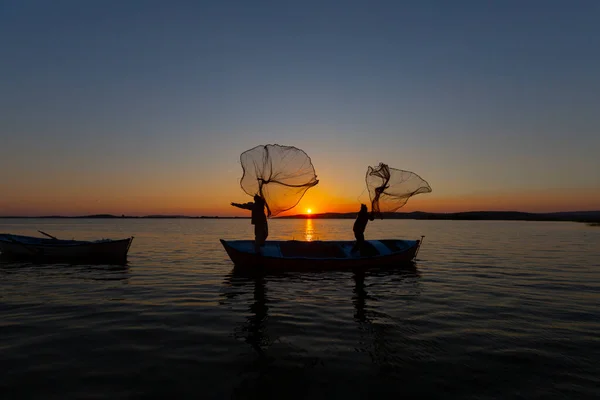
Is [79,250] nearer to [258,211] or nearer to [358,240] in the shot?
[258,211]

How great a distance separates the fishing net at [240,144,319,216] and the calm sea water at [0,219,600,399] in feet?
13.7

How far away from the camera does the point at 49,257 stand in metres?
25.3

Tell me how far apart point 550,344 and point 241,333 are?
23.6 feet

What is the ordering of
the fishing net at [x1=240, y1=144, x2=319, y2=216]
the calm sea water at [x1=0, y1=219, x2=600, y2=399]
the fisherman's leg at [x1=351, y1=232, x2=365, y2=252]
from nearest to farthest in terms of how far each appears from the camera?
the calm sea water at [x1=0, y1=219, x2=600, y2=399] → the fishing net at [x1=240, y1=144, x2=319, y2=216] → the fisherman's leg at [x1=351, y1=232, x2=365, y2=252]

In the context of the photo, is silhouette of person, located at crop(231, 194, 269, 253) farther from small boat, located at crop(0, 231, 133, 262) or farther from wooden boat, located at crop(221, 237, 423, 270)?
small boat, located at crop(0, 231, 133, 262)

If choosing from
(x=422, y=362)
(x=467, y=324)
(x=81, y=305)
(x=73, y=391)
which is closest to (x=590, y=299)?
(x=467, y=324)

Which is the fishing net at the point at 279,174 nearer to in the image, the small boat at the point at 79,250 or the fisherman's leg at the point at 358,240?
the fisherman's leg at the point at 358,240

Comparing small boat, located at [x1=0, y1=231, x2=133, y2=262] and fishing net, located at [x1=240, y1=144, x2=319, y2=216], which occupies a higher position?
fishing net, located at [x1=240, y1=144, x2=319, y2=216]

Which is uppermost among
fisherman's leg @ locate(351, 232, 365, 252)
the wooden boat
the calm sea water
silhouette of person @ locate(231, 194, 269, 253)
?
silhouette of person @ locate(231, 194, 269, 253)

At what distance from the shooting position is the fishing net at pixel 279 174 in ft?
58.4

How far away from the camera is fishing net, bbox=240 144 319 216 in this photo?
17797 mm

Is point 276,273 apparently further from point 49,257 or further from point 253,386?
point 49,257

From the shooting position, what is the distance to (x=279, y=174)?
18.3 meters

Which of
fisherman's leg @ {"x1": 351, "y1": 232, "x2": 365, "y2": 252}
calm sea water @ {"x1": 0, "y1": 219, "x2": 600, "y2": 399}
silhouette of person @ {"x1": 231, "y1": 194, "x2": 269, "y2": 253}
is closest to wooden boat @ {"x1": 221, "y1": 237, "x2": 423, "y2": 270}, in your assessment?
fisherman's leg @ {"x1": 351, "y1": 232, "x2": 365, "y2": 252}
